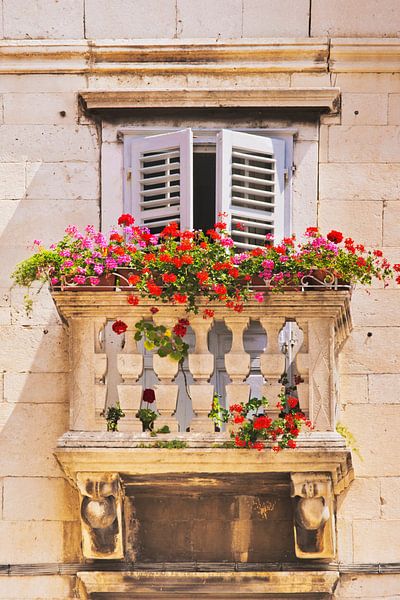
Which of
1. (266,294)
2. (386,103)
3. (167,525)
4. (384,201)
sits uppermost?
(386,103)

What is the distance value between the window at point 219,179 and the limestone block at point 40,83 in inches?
24.8

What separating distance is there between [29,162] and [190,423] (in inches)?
105

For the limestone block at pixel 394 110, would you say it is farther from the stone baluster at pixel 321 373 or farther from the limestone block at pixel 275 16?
the stone baluster at pixel 321 373

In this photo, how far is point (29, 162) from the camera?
524 inches

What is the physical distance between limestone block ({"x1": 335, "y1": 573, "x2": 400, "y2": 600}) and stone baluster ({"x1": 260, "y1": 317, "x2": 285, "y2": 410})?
1570mm

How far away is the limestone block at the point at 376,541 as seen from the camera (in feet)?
41.2

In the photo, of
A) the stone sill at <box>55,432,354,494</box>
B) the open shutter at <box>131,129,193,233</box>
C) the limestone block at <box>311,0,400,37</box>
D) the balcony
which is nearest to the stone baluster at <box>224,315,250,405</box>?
the balcony

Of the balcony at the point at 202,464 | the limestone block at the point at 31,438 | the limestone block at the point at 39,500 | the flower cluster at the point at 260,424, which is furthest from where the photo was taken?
the limestone block at the point at 31,438

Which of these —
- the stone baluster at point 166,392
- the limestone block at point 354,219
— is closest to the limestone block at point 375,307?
the limestone block at point 354,219

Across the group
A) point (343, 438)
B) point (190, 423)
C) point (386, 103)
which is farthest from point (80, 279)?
point (386, 103)

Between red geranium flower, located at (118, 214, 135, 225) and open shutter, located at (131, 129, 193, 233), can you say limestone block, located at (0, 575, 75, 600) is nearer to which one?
red geranium flower, located at (118, 214, 135, 225)

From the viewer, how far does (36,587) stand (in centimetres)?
1252

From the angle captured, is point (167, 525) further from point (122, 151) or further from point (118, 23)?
point (118, 23)

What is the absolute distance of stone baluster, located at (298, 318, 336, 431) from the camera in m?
11.9
